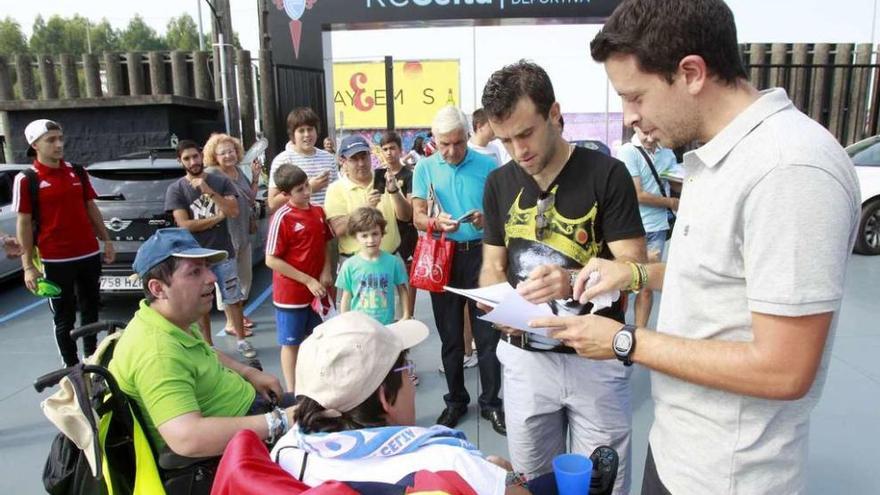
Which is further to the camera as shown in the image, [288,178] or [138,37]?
[138,37]

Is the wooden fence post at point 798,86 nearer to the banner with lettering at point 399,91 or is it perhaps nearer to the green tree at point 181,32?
the banner with lettering at point 399,91

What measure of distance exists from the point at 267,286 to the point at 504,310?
5.69 metres

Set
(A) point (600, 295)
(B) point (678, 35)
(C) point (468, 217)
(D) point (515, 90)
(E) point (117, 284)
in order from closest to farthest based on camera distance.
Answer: (B) point (678, 35)
(A) point (600, 295)
(D) point (515, 90)
(C) point (468, 217)
(E) point (117, 284)

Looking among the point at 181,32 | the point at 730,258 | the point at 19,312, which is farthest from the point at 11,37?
the point at 730,258

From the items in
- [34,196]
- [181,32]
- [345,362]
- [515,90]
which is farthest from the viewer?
[181,32]

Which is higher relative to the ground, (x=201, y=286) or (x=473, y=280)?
(x=201, y=286)

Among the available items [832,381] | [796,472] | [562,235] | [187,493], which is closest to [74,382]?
[187,493]

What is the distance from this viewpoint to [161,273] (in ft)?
7.61

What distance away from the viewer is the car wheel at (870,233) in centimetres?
738

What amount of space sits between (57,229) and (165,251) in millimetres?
2362

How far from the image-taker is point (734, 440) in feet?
3.78

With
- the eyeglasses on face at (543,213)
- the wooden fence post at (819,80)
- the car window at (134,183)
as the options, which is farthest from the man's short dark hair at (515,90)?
the wooden fence post at (819,80)

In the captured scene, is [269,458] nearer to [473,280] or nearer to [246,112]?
[473,280]

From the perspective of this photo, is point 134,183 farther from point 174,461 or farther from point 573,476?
point 573,476
